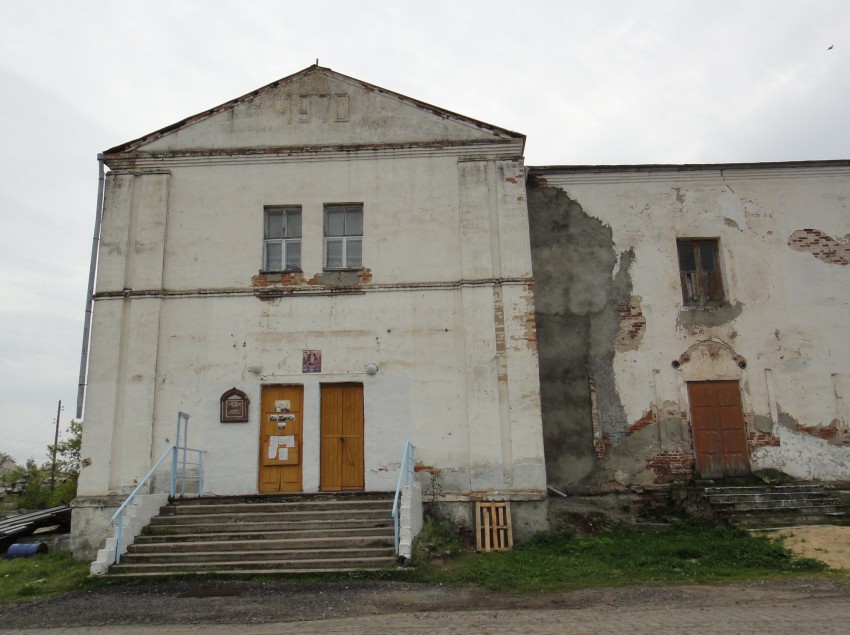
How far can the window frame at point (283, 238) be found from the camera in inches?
552

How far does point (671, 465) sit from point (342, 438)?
647 centimetres

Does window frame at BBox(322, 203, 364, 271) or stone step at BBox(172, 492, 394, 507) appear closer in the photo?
stone step at BBox(172, 492, 394, 507)

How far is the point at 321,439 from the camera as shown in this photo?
1320 cm

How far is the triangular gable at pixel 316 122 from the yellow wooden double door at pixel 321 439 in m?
5.19

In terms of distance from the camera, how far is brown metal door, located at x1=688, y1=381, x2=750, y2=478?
1369 centimetres

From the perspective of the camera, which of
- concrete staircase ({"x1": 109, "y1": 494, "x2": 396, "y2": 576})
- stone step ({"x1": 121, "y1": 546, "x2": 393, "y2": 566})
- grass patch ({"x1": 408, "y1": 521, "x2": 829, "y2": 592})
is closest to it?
grass patch ({"x1": 408, "y1": 521, "x2": 829, "y2": 592})

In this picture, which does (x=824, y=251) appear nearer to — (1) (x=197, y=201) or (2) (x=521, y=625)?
(2) (x=521, y=625)

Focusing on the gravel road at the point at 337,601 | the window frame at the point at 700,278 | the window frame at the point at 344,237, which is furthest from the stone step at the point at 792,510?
the window frame at the point at 344,237

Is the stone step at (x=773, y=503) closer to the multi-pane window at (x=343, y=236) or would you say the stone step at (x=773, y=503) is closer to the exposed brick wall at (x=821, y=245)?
the exposed brick wall at (x=821, y=245)

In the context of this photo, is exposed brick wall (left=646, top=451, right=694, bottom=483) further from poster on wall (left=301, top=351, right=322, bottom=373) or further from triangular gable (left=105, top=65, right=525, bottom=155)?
triangular gable (left=105, top=65, right=525, bottom=155)

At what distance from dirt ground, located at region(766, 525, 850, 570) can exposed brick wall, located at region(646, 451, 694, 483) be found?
2.32 meters

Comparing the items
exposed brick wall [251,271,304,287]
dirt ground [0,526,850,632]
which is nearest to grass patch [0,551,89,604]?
dirt ground [0,526,850,632]

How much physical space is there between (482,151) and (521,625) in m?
9.61

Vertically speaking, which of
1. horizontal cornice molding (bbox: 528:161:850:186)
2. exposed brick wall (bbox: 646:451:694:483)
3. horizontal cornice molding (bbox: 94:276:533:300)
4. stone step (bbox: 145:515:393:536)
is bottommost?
stone step (bbox: 145:515:393:536)
